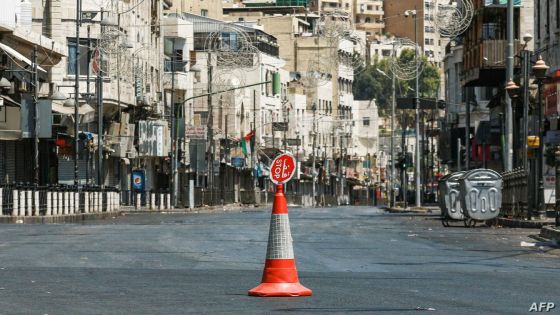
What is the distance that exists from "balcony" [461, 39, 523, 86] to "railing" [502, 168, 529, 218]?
25.7 metres

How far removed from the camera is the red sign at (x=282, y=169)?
18.8 meters

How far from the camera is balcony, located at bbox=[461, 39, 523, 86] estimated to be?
73.7 m

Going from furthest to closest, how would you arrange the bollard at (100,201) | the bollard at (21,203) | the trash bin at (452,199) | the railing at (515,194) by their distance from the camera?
the bollard at (100,201) → the bollard at (21,203) → the trash bin at (452,199) → the railing at (515,194)

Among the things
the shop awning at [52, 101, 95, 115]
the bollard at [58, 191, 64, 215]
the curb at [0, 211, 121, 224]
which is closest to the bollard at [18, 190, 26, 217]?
the curb at [0, 211, 121, 224]

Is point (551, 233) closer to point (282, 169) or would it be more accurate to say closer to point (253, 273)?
point (253, 273)

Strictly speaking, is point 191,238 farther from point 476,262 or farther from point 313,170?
point 313,170

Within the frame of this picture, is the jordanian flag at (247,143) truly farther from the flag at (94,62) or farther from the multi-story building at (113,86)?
the flag at (94,62)

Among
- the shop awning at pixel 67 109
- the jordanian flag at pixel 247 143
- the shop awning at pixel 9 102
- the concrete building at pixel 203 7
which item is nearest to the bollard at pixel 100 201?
the shop awning at pixel 9 102

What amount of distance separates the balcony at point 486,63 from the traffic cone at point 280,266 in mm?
56885

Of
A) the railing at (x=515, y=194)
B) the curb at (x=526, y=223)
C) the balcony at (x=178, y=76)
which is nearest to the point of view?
the curb at (x=526, y=223)

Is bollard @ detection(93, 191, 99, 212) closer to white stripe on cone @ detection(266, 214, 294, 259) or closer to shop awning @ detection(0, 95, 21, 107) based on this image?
shop awning @ detection(0, 95, 21, 107)

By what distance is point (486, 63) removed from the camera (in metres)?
73.8

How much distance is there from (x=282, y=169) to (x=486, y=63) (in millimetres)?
55836

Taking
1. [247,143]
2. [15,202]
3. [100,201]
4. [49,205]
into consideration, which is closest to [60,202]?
[49,205]
